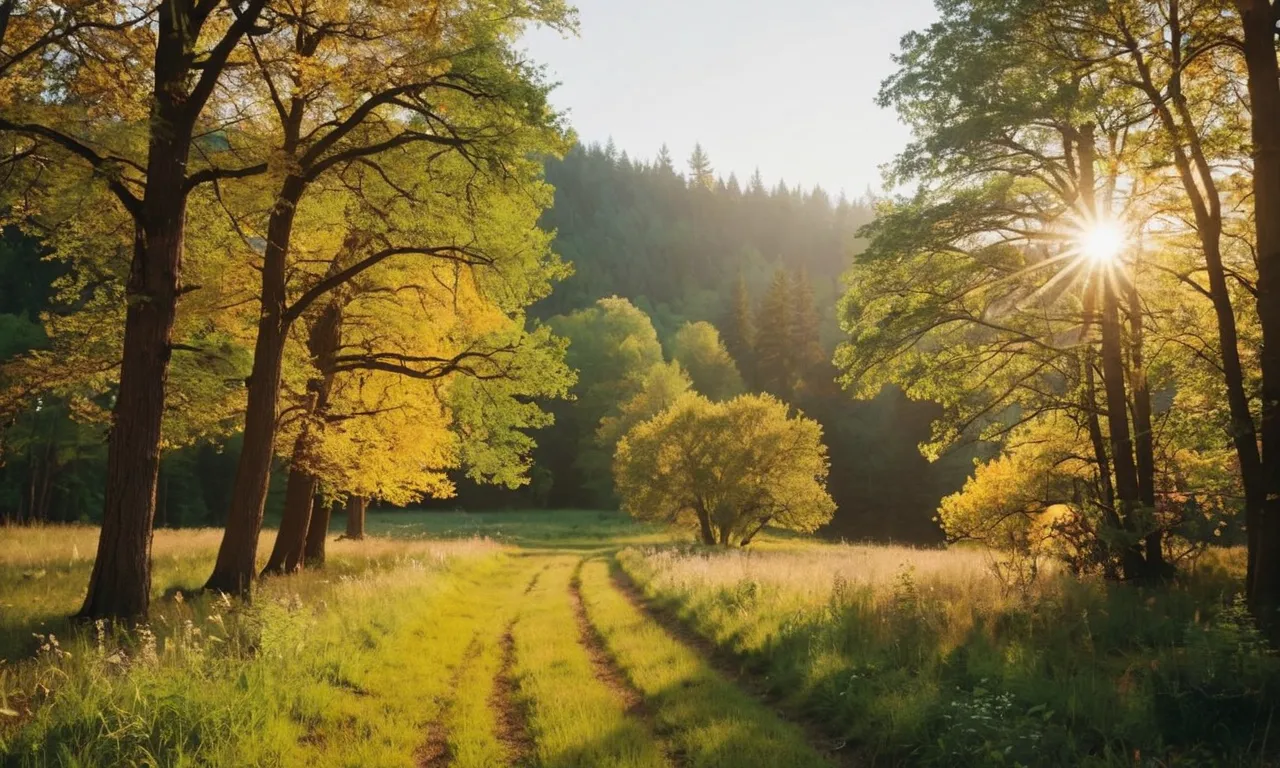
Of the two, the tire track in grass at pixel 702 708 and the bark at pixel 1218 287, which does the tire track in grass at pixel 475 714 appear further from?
the bark at pixel 1218 287

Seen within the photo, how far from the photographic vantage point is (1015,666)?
22.5 ft

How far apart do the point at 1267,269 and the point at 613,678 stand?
8.43 meters

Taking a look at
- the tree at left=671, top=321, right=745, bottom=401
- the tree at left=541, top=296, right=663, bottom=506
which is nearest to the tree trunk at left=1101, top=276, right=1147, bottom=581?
the tree at left=541, top=296, right=663, bottom=506

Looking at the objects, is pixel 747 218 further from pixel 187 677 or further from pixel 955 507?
pixel 187 677

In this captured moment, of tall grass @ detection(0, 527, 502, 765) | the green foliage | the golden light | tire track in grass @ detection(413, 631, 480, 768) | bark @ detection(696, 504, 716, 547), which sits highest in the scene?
the green foliage

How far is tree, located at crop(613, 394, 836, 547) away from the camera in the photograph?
32031 mm

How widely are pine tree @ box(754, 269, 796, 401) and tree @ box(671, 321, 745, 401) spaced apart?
5338 mm

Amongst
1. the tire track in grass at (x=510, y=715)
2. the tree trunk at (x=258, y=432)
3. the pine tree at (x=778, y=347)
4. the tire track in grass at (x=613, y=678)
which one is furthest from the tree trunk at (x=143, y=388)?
the pine tree at (x=778, y=347)

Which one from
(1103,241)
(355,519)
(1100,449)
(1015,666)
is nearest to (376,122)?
(1015,666)

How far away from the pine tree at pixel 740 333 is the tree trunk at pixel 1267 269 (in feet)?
235

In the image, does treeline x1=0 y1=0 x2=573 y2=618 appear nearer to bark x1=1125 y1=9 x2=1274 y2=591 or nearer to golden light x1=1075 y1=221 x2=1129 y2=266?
bark x1=1125 y1=9 x2=1274 y2=591

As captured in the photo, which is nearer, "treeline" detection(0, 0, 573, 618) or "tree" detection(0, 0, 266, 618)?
"tree" detection(0, 0, 266, 618)

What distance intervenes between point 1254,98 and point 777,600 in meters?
→ 8.78

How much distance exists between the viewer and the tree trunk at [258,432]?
11.2 m
